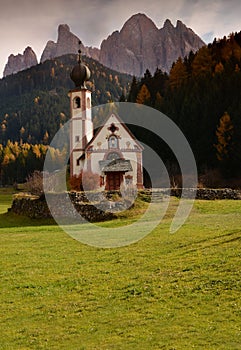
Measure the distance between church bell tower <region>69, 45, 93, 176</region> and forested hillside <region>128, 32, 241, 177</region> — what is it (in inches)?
564

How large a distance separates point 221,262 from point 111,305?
394 centimetres

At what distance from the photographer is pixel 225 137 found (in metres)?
51.0

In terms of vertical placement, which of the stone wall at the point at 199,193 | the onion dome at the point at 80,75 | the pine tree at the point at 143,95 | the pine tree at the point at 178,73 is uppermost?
the pine tree at the point at 178,73

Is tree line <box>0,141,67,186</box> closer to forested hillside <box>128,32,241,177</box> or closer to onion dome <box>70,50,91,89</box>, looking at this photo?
forested hillside <box>128,32,241,177</box>

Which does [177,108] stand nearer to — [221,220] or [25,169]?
[221,220]

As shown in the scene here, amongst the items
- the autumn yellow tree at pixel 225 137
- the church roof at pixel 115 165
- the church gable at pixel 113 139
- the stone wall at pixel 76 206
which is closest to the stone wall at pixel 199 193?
the stone wall at pixel 76 206

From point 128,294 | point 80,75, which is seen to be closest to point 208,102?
point 80,75

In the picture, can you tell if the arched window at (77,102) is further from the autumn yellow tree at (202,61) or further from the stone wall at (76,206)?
the autumn yellow tree at (202,61)

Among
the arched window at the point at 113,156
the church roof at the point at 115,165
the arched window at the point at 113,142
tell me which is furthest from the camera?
the arched window at the point at 113,142

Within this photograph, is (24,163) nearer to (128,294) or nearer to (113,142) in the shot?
(113,142)

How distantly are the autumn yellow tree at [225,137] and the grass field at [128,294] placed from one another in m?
33.2

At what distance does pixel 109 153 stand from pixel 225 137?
15553 mm

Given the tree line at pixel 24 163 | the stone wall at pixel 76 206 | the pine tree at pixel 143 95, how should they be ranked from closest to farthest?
the stone wall at pixel 76 206
the pine tree at pixel 143 95
the tree line at pixel 24 163

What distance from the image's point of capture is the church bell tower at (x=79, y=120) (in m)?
46.8
